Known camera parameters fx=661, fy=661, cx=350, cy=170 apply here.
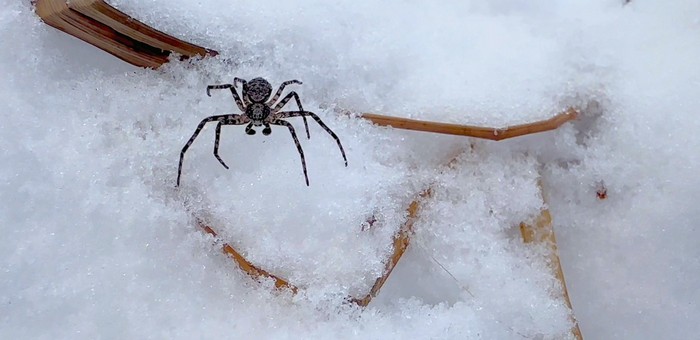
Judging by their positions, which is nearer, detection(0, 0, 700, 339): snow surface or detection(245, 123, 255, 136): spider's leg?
detection(0, 0, 700, 339): snow surface

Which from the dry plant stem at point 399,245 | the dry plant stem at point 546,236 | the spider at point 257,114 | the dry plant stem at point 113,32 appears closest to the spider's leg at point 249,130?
the spider at point 257,114

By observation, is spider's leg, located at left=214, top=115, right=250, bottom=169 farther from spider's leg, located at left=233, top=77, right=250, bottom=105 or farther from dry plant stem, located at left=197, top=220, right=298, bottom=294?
dry plant stem, located at left=197, top=220, right=298, bottom=294

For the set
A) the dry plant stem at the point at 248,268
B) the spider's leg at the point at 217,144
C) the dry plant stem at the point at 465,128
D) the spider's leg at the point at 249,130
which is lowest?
the dry plant stem at the point at 248,268

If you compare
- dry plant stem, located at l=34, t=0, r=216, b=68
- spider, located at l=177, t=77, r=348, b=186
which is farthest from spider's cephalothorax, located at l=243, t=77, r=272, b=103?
dry plant stem, located at l=34, t=0, r=216, b=68

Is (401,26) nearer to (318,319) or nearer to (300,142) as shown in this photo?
(300,142)

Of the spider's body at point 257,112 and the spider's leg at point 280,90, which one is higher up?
the spider's leg at point 280,90

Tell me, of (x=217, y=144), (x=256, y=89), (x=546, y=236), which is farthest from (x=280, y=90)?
(x=546, y=236)

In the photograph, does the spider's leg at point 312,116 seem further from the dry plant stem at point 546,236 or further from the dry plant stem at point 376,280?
the dry plant stem at point 546,236
